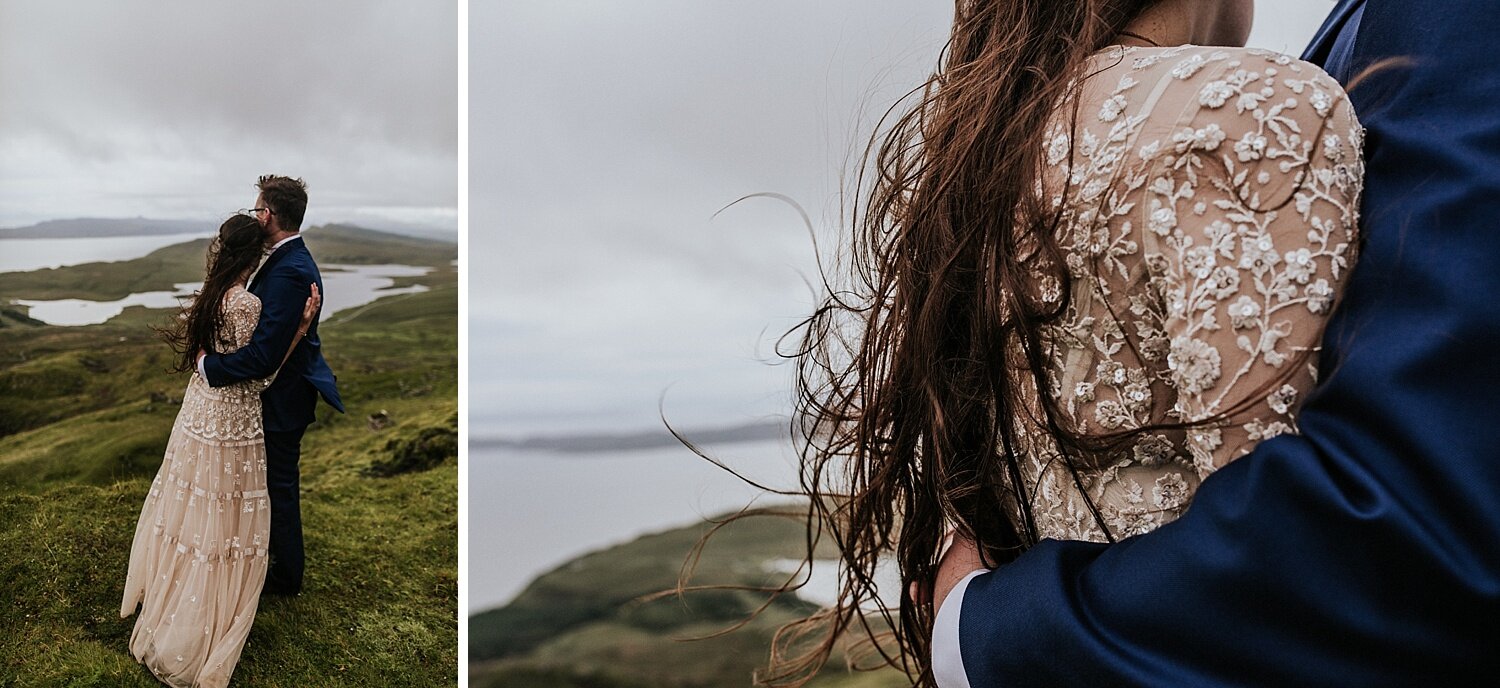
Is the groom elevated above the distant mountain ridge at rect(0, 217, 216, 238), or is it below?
below

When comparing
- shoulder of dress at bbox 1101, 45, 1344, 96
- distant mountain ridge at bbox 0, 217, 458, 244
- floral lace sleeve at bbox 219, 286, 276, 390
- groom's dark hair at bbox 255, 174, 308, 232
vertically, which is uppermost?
shoulder of dress at bbox 1101, 45, 1344, 96

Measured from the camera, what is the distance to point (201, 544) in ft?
6.10

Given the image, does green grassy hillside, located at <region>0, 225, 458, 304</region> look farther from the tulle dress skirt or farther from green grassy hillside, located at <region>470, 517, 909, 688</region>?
green grassy hillside, located at <region>470, 517, 909, 688</region>

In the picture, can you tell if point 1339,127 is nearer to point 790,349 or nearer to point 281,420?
point 790,349

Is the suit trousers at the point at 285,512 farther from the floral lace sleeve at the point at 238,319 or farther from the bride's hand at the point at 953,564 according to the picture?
the bride's hand at the point at 953,564

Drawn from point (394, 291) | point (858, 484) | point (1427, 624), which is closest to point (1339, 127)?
point (1427, 624)

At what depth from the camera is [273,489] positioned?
193 centimetres

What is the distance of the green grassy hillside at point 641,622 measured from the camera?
88.6 inches

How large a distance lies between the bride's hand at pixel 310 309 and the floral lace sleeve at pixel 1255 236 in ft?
5.63

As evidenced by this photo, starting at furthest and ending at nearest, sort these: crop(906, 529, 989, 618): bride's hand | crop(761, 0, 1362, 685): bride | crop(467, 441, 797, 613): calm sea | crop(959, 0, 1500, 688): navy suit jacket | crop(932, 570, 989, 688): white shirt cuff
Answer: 1. crop(467, 441, 797, 613): calm sea
2. crop(906, 529, 989, 618): bride's hand
3. crop(932, 570, 989, 688): white shirt cuff
4. crop(761, 0, 1362, 685): bride
5. crop(959, 0, 1500, 688): navy suit jacket

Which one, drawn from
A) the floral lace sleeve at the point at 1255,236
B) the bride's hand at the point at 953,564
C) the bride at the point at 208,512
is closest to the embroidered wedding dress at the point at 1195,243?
the floral lace sleeve at the point at 1255,236

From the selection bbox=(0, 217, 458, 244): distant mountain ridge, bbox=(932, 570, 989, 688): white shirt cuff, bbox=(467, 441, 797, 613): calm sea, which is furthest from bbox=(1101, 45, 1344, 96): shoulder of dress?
bbox=(0, 217, 458, 244): distant mountain ridge

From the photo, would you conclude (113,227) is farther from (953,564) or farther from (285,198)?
(953,564)

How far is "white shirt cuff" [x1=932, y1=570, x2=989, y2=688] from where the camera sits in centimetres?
68
